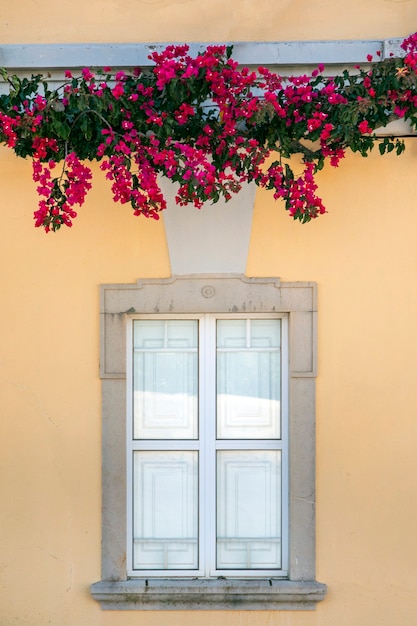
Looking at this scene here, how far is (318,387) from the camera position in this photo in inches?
184

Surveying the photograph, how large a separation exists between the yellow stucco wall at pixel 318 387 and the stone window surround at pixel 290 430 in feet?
0.21

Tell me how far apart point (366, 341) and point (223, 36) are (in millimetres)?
1896

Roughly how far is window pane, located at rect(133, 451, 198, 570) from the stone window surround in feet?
0.50

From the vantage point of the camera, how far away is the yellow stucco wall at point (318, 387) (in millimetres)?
4641

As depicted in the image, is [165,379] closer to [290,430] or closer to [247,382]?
[247,382]

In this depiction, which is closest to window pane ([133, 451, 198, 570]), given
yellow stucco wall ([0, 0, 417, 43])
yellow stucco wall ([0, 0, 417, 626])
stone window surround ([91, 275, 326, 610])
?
stone window surround ([91, 275, 326, 610])

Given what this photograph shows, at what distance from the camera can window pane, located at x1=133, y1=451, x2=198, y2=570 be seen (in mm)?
4812

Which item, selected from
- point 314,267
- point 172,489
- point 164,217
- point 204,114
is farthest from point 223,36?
point 172,489

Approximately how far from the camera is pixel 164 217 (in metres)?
4.66

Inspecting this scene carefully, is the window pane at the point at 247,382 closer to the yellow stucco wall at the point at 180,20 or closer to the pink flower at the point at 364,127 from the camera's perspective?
the pink flower at the point at 364,127

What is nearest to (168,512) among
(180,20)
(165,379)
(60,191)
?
(165,379)

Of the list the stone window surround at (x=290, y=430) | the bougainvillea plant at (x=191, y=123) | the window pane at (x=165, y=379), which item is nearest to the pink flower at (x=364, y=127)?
the bougainvillea plant at (x=191, y=123)

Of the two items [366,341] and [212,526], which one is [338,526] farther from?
A: [366,341]

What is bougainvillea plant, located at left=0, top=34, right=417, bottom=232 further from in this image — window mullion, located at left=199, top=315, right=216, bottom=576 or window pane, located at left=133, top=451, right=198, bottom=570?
window pane, located at left=133, top=451, right=198, bottom=570
